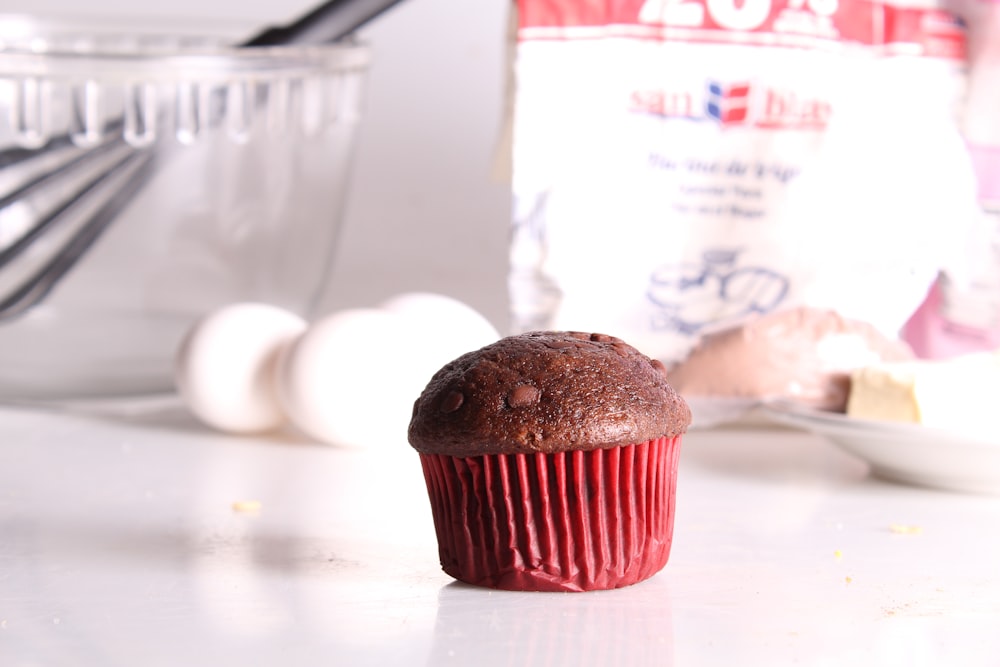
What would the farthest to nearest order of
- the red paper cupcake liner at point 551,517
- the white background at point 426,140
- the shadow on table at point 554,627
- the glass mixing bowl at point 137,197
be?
the white background at point 426,140
the glass mixing bowl at point 137,197
the red paper cupcake liner at point 551,517
the shadow on table at point 554,627

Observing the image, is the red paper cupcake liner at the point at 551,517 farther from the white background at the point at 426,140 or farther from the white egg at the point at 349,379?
the white background at the point at 426,140

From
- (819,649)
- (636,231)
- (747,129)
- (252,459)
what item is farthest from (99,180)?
(819,649)

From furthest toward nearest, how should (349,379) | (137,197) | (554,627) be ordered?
(137,197), (349,379), (554,627)

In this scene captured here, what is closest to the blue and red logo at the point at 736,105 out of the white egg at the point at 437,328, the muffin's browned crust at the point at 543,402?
the white egg at the point at 437,328

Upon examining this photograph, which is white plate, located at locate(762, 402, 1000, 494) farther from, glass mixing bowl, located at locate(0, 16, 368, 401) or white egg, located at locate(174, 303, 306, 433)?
glass mixing bowl, located at locate(0, 16, 368, 401)

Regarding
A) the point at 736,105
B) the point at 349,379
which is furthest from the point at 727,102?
the point at 349,379

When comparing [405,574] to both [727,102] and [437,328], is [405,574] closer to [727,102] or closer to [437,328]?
[437,328]

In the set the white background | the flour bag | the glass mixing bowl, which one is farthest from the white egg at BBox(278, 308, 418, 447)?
the white background
